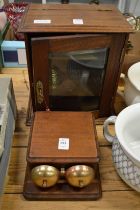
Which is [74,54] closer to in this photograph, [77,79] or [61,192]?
[77,79]

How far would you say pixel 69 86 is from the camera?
0.71 metres

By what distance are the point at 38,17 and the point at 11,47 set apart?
372 millimetres

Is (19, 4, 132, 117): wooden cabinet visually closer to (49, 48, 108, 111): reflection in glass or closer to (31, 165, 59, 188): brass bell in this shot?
(49, 48, 108, 111): reflection in glass

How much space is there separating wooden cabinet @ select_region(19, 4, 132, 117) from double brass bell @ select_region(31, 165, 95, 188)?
26 centimetres

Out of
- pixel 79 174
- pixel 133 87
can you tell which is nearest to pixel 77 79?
pixel 133 87

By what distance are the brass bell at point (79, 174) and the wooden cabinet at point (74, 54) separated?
27 cm

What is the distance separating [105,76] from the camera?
0.68 metres

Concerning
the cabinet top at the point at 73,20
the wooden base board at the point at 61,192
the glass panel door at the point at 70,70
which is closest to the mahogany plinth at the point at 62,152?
the wooden base board at the point at 61,192

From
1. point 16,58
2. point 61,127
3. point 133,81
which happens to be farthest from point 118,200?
point 16,58

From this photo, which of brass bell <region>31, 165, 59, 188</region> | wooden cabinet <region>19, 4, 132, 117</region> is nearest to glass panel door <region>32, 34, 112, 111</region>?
wooden cabinet <region>19, 4, 132, 117</region>

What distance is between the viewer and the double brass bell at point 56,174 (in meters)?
0.50

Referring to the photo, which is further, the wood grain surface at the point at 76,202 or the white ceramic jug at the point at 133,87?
the white ceramic jug at the point at 133,87

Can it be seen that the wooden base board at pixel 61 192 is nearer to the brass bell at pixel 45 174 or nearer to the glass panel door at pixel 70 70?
the brass bell at pixel 45 174

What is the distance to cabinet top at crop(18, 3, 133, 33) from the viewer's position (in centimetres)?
59
